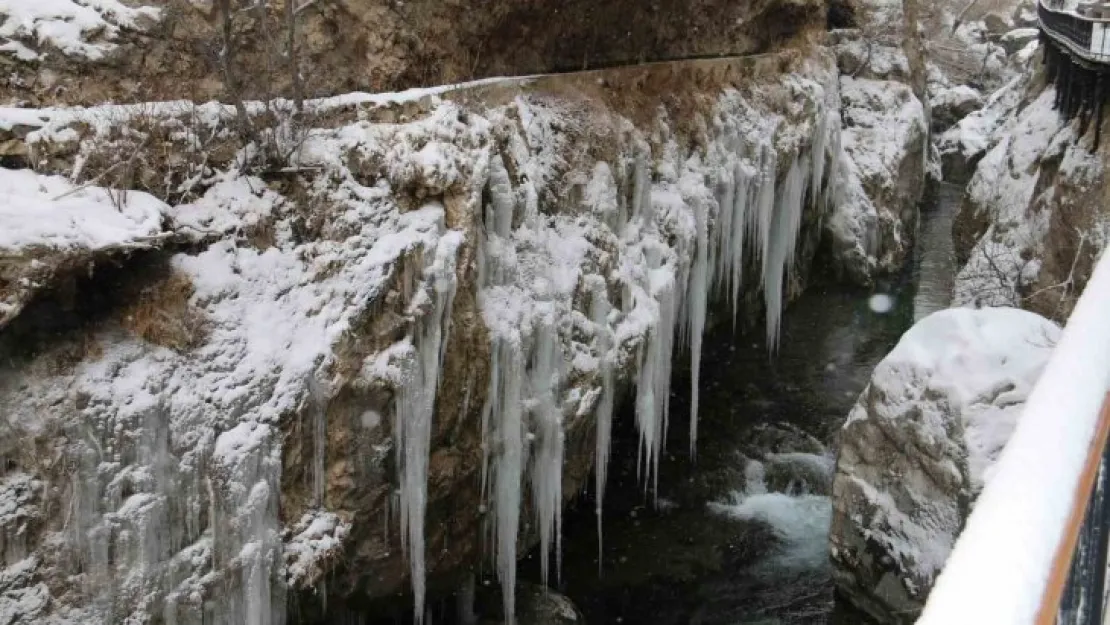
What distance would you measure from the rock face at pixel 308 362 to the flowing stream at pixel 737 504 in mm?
1469

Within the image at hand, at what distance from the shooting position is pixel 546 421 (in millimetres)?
9078

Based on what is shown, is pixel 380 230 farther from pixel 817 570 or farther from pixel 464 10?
pixel 817 570

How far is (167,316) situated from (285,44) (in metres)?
3.69

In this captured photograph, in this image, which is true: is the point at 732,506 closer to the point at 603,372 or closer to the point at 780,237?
the point at 603,372

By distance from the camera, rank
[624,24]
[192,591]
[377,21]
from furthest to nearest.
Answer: [624,24] → [377,21] → [192,591]

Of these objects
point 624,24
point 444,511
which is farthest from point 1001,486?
point 624,24

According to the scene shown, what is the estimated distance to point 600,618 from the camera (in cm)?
979

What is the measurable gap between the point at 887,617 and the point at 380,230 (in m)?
6.53

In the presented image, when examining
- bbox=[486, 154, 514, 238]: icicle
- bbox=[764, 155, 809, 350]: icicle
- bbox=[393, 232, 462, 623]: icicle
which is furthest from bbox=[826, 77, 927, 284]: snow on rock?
bbox=[393, 232, 462, 623]: icicle

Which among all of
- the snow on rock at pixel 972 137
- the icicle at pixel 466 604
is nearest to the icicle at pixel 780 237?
the icicle at pixel 466 604

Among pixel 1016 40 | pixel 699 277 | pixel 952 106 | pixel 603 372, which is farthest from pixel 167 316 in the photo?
pixel 1016 40

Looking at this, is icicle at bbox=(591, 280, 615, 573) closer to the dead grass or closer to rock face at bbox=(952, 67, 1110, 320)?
the dead grass

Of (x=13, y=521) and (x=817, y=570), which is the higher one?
(x=13, y=521)

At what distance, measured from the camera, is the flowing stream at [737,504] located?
32.9 feet
